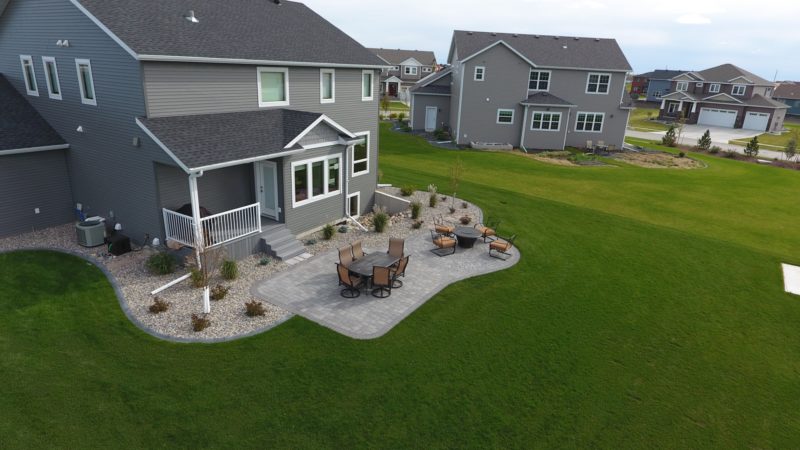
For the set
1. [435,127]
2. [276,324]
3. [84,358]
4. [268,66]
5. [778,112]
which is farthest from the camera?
[778,112]

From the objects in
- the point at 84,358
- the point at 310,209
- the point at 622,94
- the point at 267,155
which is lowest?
the point at 84,358

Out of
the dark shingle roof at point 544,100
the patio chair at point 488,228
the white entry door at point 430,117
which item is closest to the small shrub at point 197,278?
the patio chair at point 488,228

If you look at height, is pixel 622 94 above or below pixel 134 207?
above

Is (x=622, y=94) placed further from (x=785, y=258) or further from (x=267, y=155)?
(x=267, y=155)

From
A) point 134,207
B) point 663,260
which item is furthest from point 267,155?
point 663,260

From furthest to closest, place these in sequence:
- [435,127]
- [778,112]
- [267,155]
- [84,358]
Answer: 1. [778,112]
2. [435,127]
3. [267,155]
4. [84,358]

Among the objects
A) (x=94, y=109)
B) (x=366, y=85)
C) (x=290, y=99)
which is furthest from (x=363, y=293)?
(x=366, y=85)

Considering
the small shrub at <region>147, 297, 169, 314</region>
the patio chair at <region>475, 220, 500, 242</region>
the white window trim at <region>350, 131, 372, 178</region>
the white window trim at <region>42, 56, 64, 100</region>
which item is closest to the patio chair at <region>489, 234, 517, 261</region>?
the patio chair at <region>475, 220, 500, 242</region>

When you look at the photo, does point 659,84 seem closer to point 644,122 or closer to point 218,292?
point 644,122
